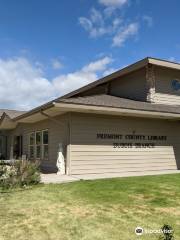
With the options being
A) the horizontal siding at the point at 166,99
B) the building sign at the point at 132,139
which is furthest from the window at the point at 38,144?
the horizontal siding at the point at 166,99

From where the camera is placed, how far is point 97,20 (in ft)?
61.1


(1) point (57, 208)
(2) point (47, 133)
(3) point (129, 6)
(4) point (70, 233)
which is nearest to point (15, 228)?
(4) point (70, 233)

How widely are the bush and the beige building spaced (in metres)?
2.84

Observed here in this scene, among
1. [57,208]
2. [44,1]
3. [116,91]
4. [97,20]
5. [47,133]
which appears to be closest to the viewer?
[57,208]

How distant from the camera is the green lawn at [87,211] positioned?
5.79m

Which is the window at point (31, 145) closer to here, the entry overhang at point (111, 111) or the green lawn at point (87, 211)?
the entry overhang at point (111, 111)

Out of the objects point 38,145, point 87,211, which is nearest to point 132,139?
point 38,145

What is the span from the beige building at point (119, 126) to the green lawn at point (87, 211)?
3726mm

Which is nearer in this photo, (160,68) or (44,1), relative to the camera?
(44,1)

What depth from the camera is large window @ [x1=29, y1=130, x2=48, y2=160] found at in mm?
17391

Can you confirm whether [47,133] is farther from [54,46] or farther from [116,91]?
[54,46]

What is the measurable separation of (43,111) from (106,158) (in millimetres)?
3628

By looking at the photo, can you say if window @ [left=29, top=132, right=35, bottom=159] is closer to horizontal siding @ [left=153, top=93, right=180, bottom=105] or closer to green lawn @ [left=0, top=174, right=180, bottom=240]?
horizontal siding @ [left=153, top=93, right=180, bottom=105]

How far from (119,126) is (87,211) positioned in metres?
8.27
